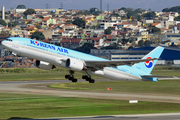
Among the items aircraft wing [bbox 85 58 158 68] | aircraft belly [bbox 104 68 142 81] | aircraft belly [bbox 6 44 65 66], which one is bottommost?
aircraft belly [bbox 104 68 142 81]

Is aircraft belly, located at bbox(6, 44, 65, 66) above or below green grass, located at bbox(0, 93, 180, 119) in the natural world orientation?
above

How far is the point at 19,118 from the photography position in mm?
51219

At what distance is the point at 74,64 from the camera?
194 ft

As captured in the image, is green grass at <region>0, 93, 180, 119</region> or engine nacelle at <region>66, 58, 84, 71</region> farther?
engine nacelle at <region>66, 58, 84, 71</region>

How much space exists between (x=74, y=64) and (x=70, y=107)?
383 inches

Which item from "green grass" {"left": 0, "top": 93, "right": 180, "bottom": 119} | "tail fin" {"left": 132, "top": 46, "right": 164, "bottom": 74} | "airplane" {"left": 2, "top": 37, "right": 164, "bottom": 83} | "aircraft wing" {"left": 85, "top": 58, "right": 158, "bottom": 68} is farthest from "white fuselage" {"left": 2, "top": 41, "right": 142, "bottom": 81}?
"tail fin" {"left": 132, "top": 46, "right": 164, "bottom": 74}

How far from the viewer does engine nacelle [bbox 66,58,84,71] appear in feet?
193

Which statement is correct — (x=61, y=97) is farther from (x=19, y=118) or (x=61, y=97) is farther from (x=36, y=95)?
(x=19, y=118)

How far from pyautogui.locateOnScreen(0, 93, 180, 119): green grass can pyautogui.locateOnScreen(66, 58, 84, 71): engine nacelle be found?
6.87 m

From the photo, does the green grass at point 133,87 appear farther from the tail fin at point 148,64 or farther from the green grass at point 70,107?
the green grass at point 70,107

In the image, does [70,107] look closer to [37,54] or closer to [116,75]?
[116,75]

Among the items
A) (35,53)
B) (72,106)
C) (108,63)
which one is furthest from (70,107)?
(35,53)

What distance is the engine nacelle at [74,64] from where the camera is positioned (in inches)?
2315

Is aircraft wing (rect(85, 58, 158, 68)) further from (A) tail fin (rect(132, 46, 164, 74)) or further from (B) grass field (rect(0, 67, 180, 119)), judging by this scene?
(A) tail fin (rect(132, 46, 164, 74))
